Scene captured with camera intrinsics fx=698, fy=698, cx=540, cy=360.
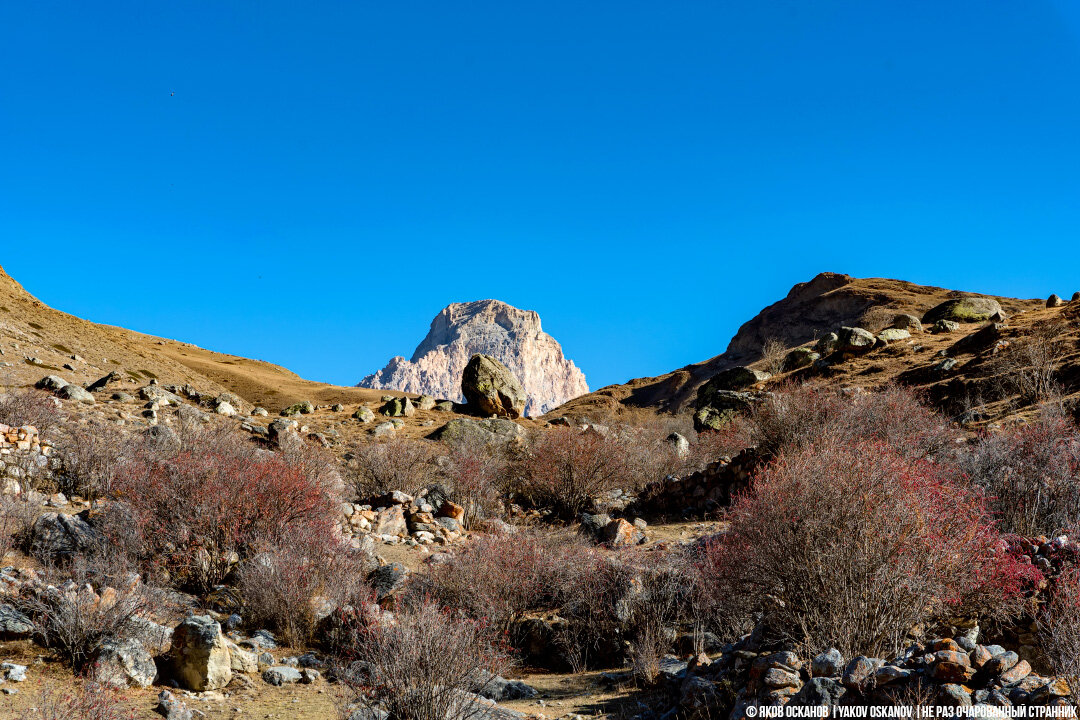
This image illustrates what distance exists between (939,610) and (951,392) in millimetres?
19166

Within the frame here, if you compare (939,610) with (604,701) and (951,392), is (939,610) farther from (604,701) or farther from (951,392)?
(951,392)

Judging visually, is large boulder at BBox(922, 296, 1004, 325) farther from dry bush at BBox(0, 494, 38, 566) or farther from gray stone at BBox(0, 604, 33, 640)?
gray stone at BBox(0, 604, 33, 640)

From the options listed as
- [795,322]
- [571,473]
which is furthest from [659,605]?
[795,322]

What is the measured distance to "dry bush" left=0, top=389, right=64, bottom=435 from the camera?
14.7 meters

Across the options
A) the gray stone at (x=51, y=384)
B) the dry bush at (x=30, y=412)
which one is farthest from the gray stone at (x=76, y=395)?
the dry bush at (x=30, y=412)

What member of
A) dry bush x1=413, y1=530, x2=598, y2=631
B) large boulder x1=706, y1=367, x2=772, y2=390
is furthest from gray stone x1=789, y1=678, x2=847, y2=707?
→ large boulder x1=706, y1=367, x2=772, y2=390

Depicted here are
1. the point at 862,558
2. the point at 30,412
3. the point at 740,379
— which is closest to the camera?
the point at 862,558

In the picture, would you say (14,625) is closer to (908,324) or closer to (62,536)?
(62,536)

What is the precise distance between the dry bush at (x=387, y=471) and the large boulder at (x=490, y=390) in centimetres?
1295

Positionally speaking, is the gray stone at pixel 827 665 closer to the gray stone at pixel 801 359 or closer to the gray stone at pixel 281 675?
the gray stone at pixel 281 675

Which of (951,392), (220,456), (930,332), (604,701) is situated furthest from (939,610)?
(930,332)

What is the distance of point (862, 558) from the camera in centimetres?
590

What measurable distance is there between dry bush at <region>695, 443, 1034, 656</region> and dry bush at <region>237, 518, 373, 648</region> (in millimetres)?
4875

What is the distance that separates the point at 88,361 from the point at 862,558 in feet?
120
